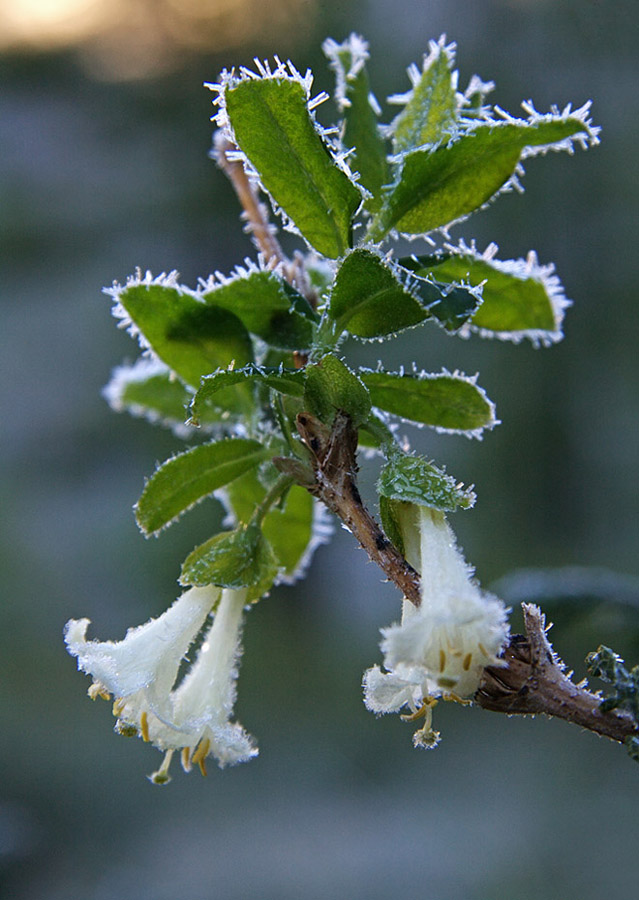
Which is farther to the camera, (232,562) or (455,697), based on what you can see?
(232,562)

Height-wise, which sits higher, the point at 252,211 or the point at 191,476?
the point at 252,211

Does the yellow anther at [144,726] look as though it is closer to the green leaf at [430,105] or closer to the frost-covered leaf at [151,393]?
the frost-covered leaf at [151,393]

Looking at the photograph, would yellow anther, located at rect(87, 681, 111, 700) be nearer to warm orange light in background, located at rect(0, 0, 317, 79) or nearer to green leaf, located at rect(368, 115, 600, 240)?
green leaf, located at rect(368, 115, 600, 240)

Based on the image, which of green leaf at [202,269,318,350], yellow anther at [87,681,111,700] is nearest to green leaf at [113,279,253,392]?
green leaf at [202,269,318,350]

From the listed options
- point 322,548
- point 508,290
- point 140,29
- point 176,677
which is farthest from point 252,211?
point 140,29

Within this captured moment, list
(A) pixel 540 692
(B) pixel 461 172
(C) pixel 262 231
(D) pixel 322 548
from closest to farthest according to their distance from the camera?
(A) pixel 540 692 < (B) pixel 461 172 < (C) pixel 262 231 < (D) pixel 322 548

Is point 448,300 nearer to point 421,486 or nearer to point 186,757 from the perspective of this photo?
point 421,486

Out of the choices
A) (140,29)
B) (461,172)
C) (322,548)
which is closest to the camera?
(461,172)
